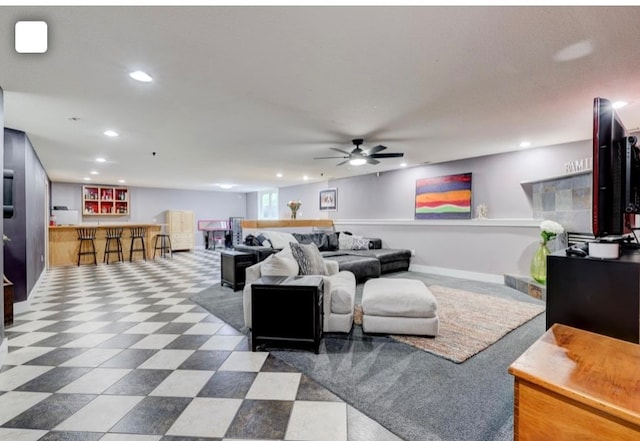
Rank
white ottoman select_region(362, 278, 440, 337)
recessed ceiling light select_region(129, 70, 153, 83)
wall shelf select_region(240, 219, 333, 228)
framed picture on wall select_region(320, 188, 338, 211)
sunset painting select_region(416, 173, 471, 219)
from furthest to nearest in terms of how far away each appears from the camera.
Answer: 1. framed picture on wall select_region(320, 188, 338, 211)
2. wall shelf select_region(240, 219, 333, 228)
3. sunset painting select_region(416, 173, 471, 219)
4. white ottoman select_region(362, 278, 440, 337)
5. recessed ceiling light select_region(129, 70, 153, 83)

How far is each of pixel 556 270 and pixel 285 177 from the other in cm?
676

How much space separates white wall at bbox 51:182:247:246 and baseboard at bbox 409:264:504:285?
27.7ft

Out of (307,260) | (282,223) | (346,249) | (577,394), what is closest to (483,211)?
(346,249)

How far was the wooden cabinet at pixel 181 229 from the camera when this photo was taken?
980 centimetres

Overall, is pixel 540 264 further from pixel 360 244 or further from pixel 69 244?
pixel 69 244

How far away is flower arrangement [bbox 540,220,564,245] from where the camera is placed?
157 inches

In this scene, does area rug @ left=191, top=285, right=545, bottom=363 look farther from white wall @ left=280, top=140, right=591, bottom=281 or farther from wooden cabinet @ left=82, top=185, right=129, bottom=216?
Answer: wooden cabinet @ left=82, top=185, right=129, bottom=216

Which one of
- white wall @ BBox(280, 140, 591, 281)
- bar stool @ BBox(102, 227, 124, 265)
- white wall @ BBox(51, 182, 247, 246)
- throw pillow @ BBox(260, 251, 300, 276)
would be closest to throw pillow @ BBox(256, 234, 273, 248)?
throw pillow @ BBox(260, 251, 300, 276)

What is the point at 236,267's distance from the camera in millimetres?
4535

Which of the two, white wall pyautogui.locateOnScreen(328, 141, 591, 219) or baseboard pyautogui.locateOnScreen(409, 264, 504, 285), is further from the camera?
baseboard pyautogui.locateOnScreen(409, 264, 504, 285)

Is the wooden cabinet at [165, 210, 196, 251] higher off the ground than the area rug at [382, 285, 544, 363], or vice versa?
the wooden cabinet at [165, 210, 196, 251]

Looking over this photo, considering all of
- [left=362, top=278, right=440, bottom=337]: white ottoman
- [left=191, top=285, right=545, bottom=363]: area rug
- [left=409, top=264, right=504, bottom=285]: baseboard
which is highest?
[left=362, top=278, right=440, bottom=337]: white ottoman

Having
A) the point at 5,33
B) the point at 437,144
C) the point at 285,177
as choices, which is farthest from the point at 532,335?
the point at 285,177

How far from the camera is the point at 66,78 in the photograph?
7.38ft
